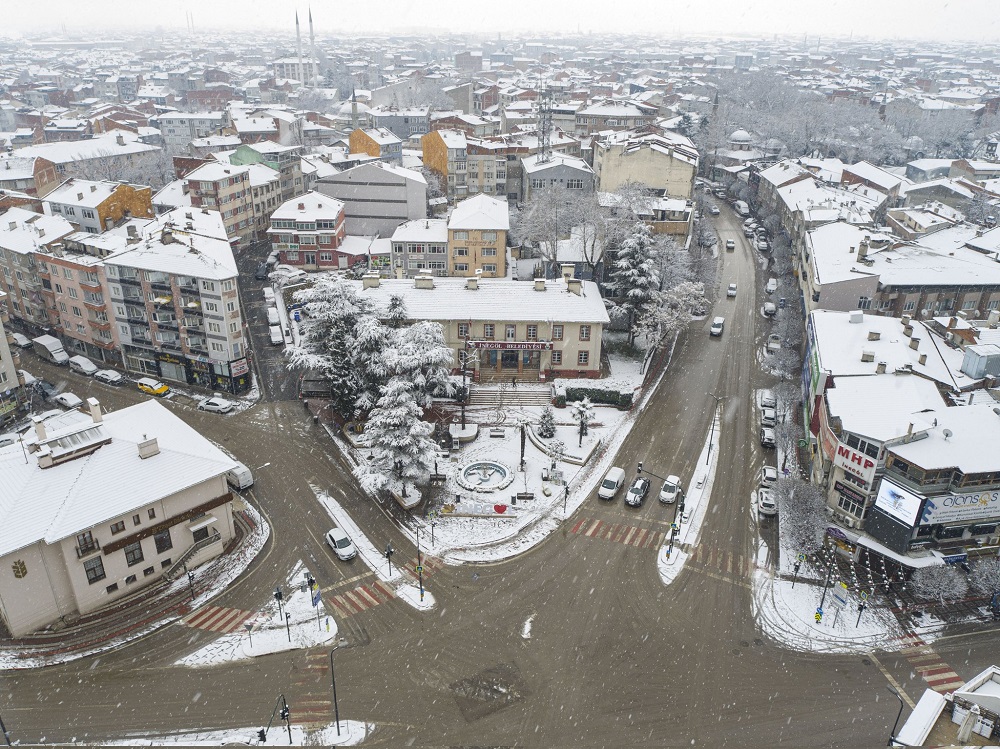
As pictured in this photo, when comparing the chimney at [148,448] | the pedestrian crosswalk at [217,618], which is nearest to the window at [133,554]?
the pedestrian crosswalk at [217,618]

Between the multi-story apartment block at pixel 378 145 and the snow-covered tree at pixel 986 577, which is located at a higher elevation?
the multi-story apartment block at pixel 378 145

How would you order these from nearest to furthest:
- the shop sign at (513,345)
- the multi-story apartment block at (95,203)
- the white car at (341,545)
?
the white car at (341,545) < the shop sign at (513,345) < the multi-story apartment block at (95,203)

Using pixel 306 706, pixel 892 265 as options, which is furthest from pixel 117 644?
pixel 892 265

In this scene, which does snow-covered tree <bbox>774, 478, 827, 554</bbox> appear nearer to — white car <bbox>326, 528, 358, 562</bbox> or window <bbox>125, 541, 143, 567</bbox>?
white car <bbox>326, 528, 358, 562</bbox>

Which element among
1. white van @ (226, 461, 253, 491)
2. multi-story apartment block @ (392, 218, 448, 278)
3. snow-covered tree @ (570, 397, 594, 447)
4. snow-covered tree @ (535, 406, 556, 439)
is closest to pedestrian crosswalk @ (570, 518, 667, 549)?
snow-covered tree @ (570, 397, 594, 447)

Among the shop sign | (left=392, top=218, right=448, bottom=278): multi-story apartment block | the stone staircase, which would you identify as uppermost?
(left=392, top=218, right=448, bottom=278): multi-story apartment block

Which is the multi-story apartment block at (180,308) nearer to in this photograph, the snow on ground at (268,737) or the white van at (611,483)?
the white van at (611,483)
